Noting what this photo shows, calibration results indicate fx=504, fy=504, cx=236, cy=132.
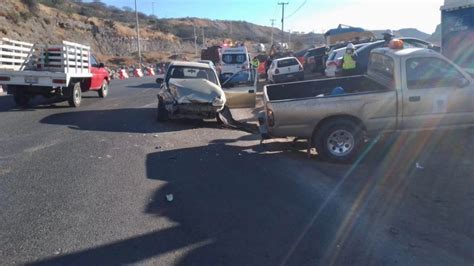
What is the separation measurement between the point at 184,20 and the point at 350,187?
168 m

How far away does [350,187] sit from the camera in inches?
279

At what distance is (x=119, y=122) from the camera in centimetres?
1336

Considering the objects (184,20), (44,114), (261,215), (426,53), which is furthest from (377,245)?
(184,20)

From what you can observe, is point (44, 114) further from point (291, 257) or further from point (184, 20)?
point (184, 20)

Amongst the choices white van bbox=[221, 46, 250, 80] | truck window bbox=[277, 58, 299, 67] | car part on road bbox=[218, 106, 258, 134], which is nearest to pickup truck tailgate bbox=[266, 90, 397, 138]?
car part on road bbox=[218, 106, 258, 134]

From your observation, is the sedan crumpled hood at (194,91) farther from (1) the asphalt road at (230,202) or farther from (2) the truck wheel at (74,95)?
(2) the truck wheel at (74,95)

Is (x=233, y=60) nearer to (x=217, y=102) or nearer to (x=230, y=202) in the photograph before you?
(x=217, y=102)

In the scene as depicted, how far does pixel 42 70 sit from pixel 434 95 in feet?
41.0

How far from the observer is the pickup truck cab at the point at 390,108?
27.9ft

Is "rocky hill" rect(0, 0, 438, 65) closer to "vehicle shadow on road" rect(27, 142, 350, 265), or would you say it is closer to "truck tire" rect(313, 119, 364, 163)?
"vehicle shadow on road" rect(27, 142, 350, 265)

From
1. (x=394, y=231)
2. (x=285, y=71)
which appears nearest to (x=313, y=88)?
(x=394, y=231)

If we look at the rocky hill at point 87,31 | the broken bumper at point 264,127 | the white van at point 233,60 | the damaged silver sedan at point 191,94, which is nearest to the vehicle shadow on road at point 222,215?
the broken bumper at point 264,127

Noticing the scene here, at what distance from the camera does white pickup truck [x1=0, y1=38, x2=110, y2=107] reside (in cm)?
1520

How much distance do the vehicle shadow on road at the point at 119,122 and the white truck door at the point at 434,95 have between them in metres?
5.88
